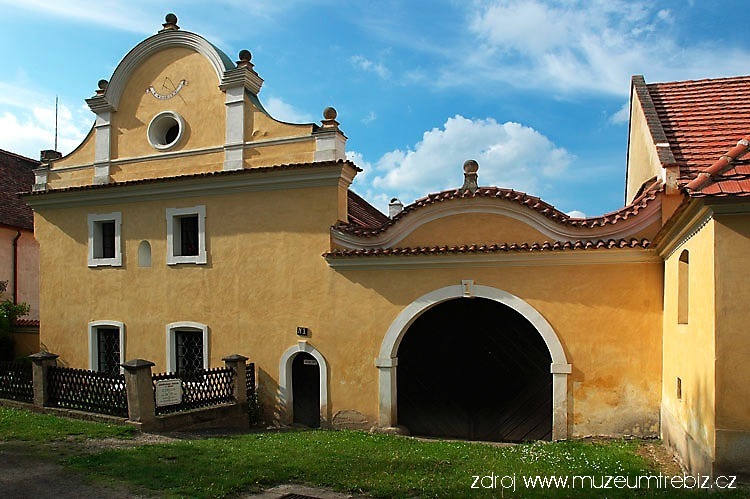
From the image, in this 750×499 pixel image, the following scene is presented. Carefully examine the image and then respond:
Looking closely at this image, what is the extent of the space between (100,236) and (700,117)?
14010mm

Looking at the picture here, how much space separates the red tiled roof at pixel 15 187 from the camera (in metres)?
22.8

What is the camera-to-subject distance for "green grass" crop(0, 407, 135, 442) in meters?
11.1

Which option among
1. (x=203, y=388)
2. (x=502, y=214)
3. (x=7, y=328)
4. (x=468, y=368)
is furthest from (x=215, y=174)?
(x=7, y=328)

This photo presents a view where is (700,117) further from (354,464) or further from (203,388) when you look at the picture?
(203,388)

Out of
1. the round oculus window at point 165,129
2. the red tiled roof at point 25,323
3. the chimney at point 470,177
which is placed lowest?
the red tiled roof at point 25,323

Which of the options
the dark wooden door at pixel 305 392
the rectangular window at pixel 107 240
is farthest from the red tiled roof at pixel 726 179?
the rectangular window at pixel 107 240

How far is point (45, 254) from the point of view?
16.8 m

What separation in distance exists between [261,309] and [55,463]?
5.44 metres

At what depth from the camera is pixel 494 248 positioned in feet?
39.1

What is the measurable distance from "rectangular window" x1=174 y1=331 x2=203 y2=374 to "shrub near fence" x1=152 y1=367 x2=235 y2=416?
1.54m

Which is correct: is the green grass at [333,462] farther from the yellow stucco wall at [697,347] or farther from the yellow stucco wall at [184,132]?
the yellow stucco wall at [184,132]

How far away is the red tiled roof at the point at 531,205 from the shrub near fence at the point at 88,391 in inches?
219

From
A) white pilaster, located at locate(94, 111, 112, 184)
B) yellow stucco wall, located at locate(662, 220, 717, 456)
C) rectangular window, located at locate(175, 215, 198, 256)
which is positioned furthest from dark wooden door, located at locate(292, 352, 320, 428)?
yellow stucco wall, located at locate(662, 220, 717, 456)

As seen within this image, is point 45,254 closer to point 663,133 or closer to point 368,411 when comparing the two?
point 368,411
